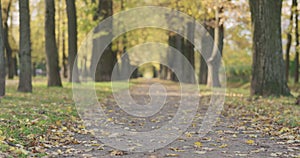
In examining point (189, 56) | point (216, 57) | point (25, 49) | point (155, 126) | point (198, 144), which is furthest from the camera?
point (189, 56)

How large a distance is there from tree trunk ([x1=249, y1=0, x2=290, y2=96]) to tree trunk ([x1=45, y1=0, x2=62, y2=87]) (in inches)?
408

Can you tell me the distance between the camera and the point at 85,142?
25.7ft

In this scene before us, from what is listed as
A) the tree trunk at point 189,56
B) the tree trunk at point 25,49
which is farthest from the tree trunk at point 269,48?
the tree trunk at point 189,56

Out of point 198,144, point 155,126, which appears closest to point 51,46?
point 155,126

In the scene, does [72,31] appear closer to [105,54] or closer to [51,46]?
[51,46]

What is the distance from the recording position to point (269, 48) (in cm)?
1727

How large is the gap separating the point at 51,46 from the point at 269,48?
11.2 metres

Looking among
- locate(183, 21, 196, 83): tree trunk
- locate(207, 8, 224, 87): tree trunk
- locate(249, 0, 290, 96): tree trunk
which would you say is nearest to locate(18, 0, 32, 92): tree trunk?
locate(249, 0, 290, 96): tree trunk

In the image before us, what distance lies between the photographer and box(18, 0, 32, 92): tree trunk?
16.7 m

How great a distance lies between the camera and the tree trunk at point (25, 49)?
1667cm

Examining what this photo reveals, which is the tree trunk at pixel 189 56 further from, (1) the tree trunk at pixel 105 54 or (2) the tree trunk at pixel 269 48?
(2) the tree trunk at pixel 269 48

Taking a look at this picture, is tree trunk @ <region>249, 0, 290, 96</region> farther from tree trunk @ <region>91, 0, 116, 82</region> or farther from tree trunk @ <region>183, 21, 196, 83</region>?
tree trunk @ <region>183, 21, 196, 83</region>

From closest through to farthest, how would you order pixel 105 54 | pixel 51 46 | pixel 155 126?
pixel 155 126 < pixel 51 46 < pixel 105 54

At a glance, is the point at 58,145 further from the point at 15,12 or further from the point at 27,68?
the point at 15,12
